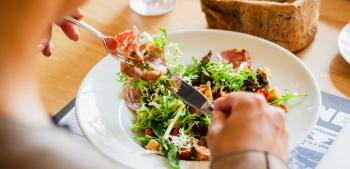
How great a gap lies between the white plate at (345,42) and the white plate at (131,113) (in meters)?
0.15

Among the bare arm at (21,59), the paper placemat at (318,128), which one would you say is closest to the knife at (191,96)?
the paper placemat at (318,128)

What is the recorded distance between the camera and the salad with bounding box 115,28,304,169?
1.03 m

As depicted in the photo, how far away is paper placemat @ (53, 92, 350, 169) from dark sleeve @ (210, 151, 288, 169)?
38 cm

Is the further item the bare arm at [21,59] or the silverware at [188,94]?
the silverware at [188,94]

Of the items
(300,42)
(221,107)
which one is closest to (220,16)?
(300,42)

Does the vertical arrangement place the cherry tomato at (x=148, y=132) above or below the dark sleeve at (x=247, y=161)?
below

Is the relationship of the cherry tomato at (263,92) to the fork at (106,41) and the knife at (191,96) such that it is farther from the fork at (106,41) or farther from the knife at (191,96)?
the fork at (106,41)

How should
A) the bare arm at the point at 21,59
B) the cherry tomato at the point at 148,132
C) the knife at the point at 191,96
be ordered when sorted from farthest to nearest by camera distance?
1. the cherry tomato at the point at 148,132
2. the knife at the point at 191,96
3. the bare arm at the point at 21,59

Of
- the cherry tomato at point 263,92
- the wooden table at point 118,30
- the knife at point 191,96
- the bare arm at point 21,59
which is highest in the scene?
the bare arm at point 21,59

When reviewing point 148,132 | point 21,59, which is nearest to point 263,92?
point 148,132

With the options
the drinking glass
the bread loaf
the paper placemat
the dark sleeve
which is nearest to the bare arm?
the dark sleeve

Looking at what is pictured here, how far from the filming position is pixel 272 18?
1.23 meters

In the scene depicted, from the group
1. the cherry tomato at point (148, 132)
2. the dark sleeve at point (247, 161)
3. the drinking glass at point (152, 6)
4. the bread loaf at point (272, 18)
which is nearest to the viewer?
the dark sleeve at point (247, 161)

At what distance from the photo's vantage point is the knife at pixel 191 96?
971 mm
